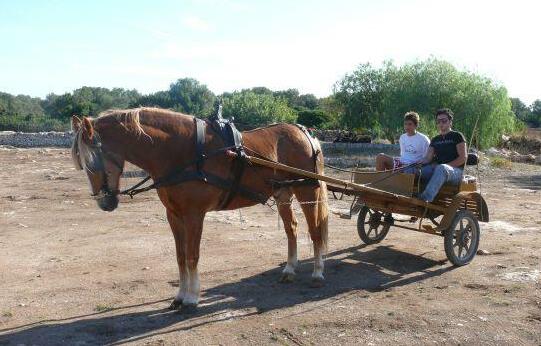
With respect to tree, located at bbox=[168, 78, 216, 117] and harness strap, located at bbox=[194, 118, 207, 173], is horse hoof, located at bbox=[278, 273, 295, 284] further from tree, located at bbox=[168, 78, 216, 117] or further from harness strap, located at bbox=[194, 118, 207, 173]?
tree, located at bbox=[168, 78, 216, 117]

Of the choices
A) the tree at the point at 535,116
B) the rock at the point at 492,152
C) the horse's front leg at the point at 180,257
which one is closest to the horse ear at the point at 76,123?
the horse's front leg at the point at 180,257

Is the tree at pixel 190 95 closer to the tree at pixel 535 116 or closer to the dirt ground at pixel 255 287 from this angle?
the tree at pixel 535 116

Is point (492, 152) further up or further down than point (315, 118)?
further down

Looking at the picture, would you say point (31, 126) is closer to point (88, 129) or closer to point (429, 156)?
point (429, 156)

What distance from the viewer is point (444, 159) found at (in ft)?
22.5

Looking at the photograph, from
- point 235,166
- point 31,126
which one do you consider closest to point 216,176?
point 235,166

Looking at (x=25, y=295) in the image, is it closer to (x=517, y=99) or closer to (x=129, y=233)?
(x=129, y=233)

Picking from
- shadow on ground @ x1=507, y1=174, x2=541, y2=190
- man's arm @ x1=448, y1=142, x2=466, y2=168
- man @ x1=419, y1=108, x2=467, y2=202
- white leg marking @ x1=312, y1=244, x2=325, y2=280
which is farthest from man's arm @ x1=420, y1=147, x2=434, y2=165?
shadow on ground @ x1=507, y1=174, x2=541, y2=190

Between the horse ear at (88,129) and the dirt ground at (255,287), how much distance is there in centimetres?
177

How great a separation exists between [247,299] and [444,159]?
3.34 m

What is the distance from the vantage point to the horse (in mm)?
4652

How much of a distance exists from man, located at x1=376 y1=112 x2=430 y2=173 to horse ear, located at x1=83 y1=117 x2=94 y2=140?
4.21 meters

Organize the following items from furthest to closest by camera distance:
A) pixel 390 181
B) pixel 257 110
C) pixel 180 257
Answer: pixel 257 110, pixel 390 181, pixel 180 257

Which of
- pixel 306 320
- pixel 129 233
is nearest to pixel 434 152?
pixel 306 320
